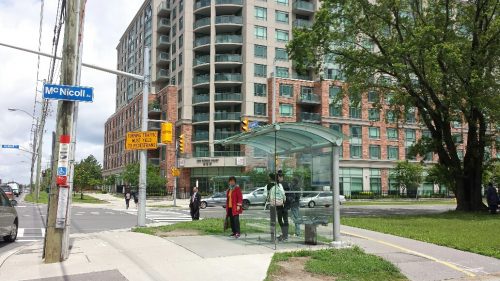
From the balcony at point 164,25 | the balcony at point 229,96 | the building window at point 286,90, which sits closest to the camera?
the balcony at point 229,96

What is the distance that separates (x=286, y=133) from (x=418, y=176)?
5705 centimetres

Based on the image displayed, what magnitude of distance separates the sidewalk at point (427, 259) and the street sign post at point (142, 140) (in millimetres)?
7030

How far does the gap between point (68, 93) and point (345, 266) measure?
→ 669 centimetres

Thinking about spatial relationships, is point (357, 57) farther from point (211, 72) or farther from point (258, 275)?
point (211, 72)

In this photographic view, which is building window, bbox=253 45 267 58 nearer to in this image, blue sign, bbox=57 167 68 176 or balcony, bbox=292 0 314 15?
balcony, bbox=292 0 314 15

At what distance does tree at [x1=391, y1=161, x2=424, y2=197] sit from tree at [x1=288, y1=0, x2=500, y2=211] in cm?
3660

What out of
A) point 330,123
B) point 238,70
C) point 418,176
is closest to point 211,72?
point 238,70

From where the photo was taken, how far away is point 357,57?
28.0 metres

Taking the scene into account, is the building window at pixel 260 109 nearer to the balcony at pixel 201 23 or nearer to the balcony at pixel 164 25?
the balcony at pixel 201 23

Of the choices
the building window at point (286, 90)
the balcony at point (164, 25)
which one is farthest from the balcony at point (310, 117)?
the balcony at point (164, 25)

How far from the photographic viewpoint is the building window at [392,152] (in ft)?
236

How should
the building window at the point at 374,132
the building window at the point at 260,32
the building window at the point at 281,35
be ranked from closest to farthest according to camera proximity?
the building window at the point at 260,32, the building window at the point at 281,35, the building window at the point at 374,132

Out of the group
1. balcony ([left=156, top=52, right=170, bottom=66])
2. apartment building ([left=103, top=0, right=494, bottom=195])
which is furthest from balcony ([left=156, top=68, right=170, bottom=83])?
apartment building ([left=103, top=0, right=494, bottom=195])

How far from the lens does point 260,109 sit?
215ft
